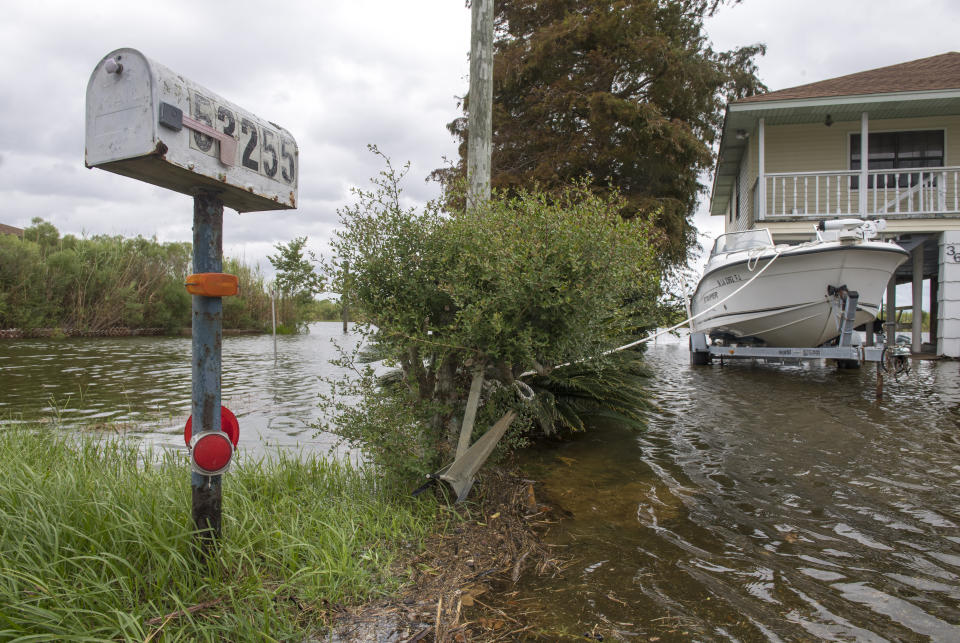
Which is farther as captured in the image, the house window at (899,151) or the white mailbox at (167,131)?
the house window at (899,151)

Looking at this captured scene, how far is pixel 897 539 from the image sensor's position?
Answer: 277 centimetres

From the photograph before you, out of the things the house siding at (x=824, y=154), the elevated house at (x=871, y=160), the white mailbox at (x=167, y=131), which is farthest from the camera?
the house siding at (x=824, y=154)

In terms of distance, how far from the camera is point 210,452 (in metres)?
2.02

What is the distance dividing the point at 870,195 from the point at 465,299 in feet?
42.2

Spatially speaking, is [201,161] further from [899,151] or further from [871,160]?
[899,151]

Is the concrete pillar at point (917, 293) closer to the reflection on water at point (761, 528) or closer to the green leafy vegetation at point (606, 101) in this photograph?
the green leafy vegetation at point (606, 101)

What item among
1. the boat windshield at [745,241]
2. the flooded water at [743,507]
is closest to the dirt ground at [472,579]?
the flooded water at [743,507]

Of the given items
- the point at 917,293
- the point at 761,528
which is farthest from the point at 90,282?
the point at 917,293

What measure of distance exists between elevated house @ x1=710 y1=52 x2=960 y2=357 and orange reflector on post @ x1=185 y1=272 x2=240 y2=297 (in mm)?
11498

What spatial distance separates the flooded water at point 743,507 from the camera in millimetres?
2088

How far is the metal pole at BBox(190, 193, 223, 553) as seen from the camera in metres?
2.07

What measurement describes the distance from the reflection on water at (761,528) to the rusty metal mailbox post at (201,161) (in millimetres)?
1449

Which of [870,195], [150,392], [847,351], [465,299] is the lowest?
[150,392]

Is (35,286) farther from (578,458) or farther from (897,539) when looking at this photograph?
(897,539)
